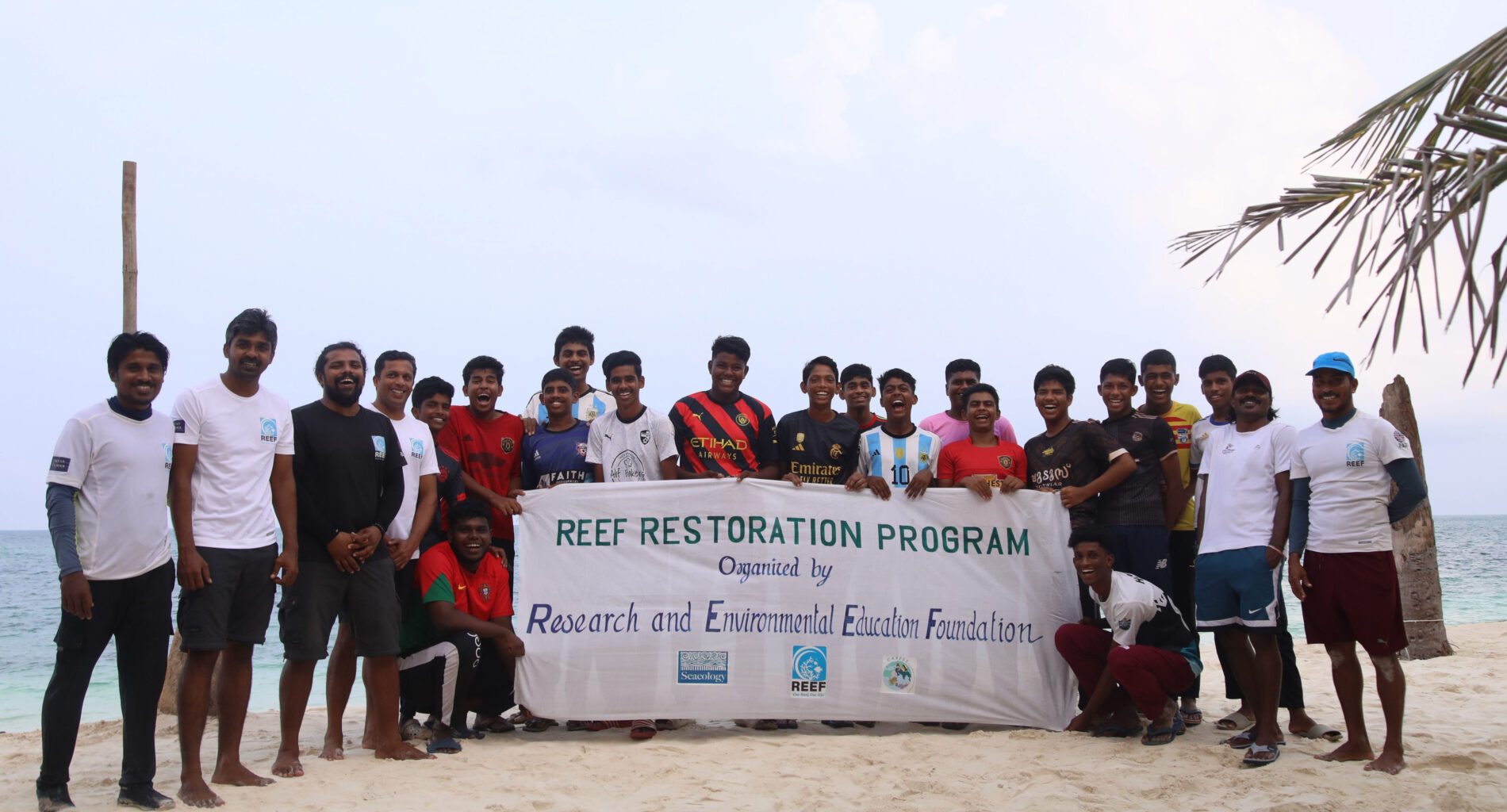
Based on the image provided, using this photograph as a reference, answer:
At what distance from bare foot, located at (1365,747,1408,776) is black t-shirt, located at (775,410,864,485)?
9.43 ft

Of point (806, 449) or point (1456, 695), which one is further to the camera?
point (1456, 695)

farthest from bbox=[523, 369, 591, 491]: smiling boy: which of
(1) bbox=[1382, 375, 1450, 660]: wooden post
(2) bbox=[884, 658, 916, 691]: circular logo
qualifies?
(1) bbox=[1382, 375, 1450, 660]: wooden post

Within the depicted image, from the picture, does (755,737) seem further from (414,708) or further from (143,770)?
(143,770)

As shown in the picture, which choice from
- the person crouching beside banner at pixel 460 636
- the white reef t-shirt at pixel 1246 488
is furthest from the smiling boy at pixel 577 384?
the white reef t-shirt at pixel 1246 488

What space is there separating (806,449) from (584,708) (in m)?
1.89

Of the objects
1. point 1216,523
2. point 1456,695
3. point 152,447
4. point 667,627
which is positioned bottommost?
point 1456,695

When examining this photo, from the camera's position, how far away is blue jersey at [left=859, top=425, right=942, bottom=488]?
587cm

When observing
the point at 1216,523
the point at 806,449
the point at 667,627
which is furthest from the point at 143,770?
the point at 1216,523

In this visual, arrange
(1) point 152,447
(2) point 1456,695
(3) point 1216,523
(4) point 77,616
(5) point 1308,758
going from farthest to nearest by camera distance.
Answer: (2) point 1456,695 < (3) point 1216,523 < (5) point 1308,758 < (1) point 152,447 < (4) point 77,616

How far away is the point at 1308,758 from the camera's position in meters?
4.71

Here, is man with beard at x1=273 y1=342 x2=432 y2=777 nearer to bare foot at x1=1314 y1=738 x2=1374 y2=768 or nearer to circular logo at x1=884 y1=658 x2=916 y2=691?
circular logo at x1=884 y1=658 x2=916 y2=691

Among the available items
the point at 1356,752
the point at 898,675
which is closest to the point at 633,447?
the point at 898,675

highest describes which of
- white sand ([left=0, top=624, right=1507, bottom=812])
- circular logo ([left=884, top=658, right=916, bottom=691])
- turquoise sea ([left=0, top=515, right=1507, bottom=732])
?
circular logo ([left=884, top=658, right=916, bottom=691])

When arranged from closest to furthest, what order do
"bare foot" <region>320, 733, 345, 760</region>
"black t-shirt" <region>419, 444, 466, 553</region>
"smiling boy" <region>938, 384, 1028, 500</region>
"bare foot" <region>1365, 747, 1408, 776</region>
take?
"bare foot" <region>1365, 747, 1408, 776</region>
"bare foot" <region>320, 733, 345, 760</region>
"black t-shirt" <region>419, 444, 466, 553</region>
"smiling boy" <region>938, 384, 1028, 500</region>
